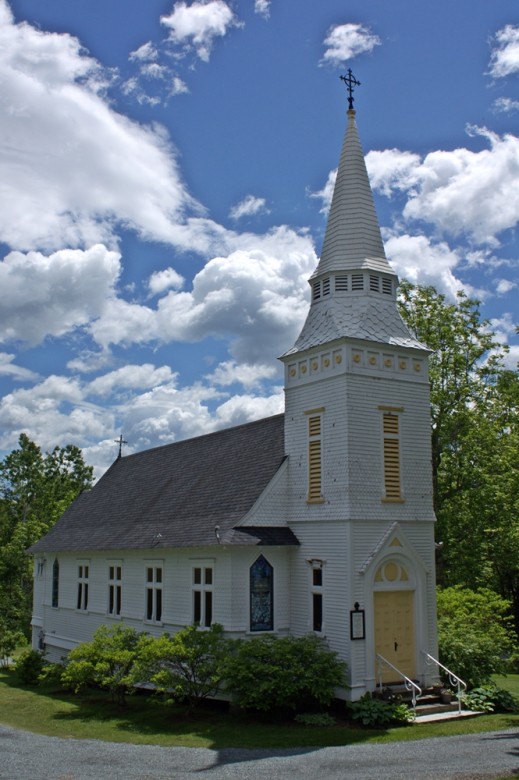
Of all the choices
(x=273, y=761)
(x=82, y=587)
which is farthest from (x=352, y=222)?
(x=82, y=587)

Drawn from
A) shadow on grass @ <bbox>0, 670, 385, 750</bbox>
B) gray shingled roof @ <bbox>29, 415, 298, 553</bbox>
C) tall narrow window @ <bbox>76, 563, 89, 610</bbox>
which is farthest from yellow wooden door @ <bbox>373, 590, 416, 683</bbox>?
tall narrow window @ <bbox>76, 563, 89, 610</bbox>

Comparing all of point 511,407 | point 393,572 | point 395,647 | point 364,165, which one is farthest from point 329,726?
point 511,407

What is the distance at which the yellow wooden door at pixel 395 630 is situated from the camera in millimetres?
20156

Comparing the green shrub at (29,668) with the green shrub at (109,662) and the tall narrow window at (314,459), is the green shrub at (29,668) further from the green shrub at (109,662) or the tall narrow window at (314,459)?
the tall narrow window at (314,459)

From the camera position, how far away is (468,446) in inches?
1346

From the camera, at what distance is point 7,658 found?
3734cm

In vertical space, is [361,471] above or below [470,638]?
above

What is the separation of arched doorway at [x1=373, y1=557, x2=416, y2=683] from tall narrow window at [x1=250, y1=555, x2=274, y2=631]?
305 centimetres

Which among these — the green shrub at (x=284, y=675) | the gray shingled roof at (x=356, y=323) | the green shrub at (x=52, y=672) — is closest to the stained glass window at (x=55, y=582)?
the green shrub at (x=52, y=672)

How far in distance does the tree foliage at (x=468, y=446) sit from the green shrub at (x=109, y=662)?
54.7 ft

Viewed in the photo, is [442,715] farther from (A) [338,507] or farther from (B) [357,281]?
(B) [357,281]

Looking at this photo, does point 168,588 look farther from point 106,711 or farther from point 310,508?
point 310,508

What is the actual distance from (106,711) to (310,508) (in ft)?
26.5

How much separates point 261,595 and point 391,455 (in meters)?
5.33
